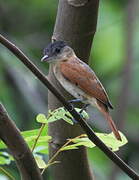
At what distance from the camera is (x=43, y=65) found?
534 centimetres

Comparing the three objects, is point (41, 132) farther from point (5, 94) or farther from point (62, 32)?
point (5, 94)

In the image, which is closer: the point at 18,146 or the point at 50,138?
the point at 18,146

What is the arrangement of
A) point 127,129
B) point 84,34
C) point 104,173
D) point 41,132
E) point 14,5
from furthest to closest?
1. point 14,5
2. point 127,129
3. point 104,173
4. point 84,34
5. point 41,132

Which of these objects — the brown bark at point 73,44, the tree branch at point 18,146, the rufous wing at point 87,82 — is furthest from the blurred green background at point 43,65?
the tree branch at point 18,146

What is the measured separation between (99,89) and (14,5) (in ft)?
10.4

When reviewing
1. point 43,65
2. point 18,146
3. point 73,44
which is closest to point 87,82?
point 73,44

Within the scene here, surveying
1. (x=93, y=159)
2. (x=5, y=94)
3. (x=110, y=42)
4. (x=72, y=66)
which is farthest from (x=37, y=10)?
(x=72, y=66)

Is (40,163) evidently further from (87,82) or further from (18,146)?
(87,82)

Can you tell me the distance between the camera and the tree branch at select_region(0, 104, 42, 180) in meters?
1.53

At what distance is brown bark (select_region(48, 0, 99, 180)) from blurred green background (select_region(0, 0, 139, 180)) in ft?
6.68

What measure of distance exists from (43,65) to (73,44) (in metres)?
3.44

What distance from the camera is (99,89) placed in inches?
101

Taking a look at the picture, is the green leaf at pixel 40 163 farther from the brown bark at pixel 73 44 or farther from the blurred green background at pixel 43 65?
the blurred green background at pixel 43 65

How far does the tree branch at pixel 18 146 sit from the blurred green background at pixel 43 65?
2400 millimetres
